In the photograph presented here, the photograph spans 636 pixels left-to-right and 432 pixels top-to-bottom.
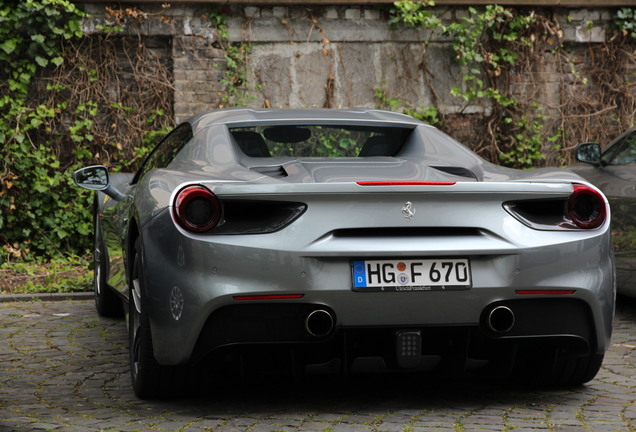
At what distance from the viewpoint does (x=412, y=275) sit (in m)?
4.45

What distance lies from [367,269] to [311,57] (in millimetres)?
7761

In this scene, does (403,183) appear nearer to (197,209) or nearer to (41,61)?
(197,209)

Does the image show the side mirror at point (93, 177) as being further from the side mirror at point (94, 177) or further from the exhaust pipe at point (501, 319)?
the exhaust pipe at point (501, 319)

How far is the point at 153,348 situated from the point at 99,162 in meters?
7.23

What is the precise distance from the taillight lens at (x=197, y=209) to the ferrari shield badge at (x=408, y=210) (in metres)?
0.76

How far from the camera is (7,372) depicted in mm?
5836

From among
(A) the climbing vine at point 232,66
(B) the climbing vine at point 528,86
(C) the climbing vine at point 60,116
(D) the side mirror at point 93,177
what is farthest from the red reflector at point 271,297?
(B) the climbing vine at point 528,86

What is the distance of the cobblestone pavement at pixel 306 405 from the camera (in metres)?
4.45

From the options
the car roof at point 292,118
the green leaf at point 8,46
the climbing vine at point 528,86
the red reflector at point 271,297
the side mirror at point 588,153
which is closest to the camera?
the red reflector at point 271,297

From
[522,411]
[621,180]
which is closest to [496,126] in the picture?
[621,180]

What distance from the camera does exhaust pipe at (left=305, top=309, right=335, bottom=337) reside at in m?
4.41

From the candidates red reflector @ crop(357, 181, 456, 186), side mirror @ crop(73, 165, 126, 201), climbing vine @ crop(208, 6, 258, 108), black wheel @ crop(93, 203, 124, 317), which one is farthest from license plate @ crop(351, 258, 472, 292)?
climbing vine @ crop(208, 6, 258, 108)

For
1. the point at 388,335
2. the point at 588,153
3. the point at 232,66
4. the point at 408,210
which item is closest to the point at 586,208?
the point at 408,210

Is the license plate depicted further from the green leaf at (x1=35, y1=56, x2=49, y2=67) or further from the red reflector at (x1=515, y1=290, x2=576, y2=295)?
the green leaf at (x1=35, y1=56, x2=49, y2=67)
